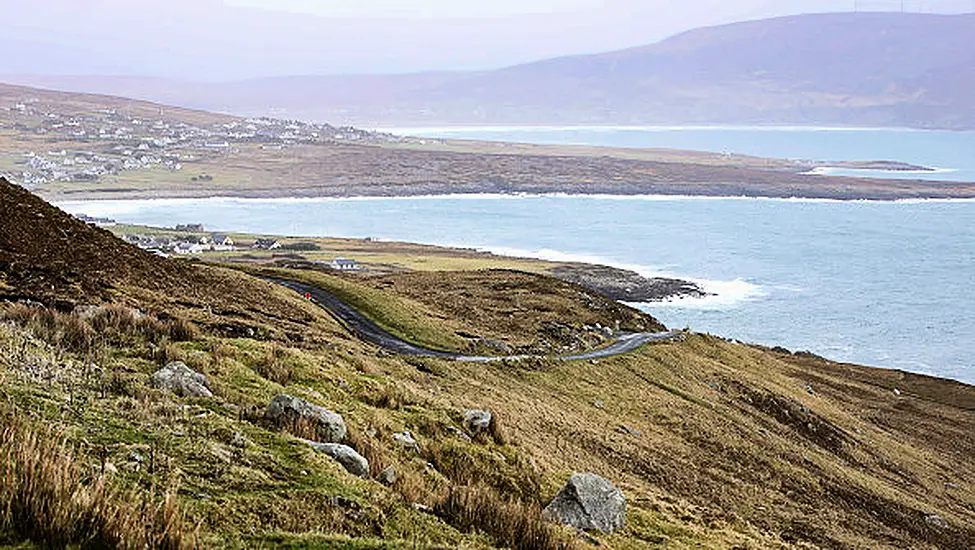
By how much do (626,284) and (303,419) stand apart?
10276 centimetres

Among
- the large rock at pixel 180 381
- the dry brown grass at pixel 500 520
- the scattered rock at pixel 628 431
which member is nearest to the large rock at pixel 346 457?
the dry brown grass at pixel 500 520

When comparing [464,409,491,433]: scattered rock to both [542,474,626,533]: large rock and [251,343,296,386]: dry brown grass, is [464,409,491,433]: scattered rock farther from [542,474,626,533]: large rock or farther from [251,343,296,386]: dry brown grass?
[542,474,626,533]: large rock

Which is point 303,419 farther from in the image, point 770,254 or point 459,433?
point 770,254

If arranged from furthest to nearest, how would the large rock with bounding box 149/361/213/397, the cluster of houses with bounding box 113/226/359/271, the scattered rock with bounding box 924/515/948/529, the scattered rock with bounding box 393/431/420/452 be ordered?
the cluster of houses with bounding box 113/226/359/271, the scattered rock with bounding box 924/515/948/529, the scattered rock with bounding box 393/431/420/452, the large rock with bounding box 149/361/213/397

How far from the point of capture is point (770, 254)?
146375 mm

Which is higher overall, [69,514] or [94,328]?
[69,514]

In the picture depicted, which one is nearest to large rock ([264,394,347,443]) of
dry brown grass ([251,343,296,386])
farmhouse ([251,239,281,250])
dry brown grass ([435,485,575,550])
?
dry brown grass ([435,485,575,550])

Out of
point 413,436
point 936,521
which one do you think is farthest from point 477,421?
point 936,521

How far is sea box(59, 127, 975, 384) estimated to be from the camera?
3775 inches

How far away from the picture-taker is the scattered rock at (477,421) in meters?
22.3

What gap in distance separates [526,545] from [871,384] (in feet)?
214

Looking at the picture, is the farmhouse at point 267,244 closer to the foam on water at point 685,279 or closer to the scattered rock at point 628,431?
the foam on water at point 685,279

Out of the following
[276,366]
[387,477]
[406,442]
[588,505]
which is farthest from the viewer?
[276,366]

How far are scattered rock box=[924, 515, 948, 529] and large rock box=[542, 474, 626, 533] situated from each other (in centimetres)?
2202
